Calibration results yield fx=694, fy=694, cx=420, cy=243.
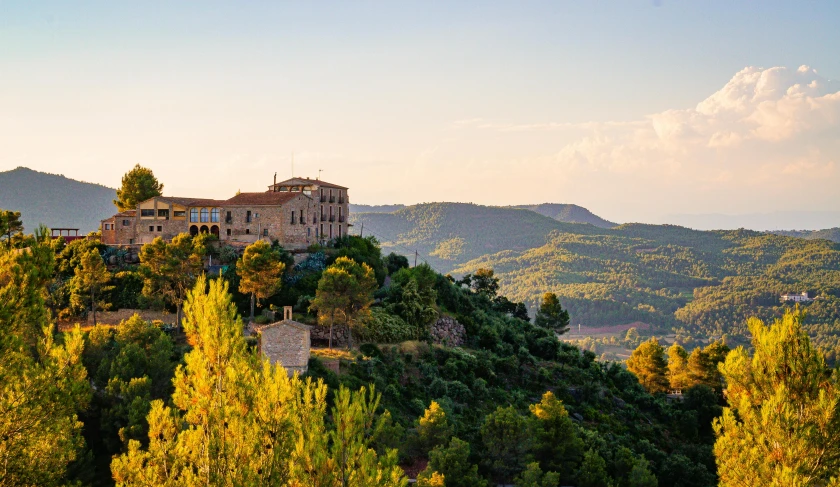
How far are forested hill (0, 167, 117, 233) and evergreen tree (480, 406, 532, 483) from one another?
147904 millimetres

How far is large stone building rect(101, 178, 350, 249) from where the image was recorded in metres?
63.3

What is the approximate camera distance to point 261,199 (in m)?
64.6

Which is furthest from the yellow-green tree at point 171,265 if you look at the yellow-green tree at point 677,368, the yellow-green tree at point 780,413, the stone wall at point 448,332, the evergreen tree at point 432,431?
the yellow-green tree at point 677,368

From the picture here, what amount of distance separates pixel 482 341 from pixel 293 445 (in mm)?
45351

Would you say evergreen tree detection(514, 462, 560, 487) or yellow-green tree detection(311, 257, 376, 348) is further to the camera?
yellow-green tree detection(311, 257, 376, 348)

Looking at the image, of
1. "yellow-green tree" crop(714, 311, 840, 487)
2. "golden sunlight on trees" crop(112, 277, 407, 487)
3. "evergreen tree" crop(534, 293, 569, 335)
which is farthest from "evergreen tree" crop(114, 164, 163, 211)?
"yellow-green tree" crop(714, 311, 840, 487)

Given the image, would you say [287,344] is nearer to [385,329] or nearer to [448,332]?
[385,329]

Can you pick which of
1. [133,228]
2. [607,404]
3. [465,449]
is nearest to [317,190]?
[133,228]

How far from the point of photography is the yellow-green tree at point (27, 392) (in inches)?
715

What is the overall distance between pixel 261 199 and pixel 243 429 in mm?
48591

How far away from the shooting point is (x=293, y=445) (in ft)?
60.3

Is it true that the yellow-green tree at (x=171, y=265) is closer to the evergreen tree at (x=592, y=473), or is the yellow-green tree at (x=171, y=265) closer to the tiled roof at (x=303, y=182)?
the tiled roof at (x=303, y=182)

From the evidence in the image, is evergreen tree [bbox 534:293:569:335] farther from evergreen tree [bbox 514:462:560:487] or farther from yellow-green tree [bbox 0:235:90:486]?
yellow-green tree [bbox 0:235:90:486]

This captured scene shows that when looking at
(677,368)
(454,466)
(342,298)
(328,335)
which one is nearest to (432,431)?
(454,466)
